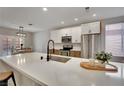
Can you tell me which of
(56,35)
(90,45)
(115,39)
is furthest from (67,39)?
(115,39)

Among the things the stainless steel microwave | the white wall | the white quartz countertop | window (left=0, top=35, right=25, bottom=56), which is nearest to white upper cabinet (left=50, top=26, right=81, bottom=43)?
the stainless steel microwave

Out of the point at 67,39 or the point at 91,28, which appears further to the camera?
the point at 67,39

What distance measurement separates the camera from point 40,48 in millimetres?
8797

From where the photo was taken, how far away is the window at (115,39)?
418cm

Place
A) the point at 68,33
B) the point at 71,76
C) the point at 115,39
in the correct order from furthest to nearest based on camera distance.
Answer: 1. the point at 68,33
2. the point at 115,39
3. the point at 71,76

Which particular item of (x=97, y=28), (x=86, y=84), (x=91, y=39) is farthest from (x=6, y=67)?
(x=97, y=28)

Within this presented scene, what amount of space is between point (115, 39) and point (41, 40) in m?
5.95

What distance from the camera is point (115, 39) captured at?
432 cm

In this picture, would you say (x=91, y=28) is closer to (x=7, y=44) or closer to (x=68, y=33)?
(x=68, y=33)

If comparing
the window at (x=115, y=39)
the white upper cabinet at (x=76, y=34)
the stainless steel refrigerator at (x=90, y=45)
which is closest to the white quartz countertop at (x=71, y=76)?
the window at (x=115, y=39)

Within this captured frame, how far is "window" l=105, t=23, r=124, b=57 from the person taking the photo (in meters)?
4.18

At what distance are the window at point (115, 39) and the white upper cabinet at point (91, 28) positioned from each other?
421 millimetres

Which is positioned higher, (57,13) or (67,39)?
A: (57,13)

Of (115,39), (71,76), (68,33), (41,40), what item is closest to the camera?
(71,76)
